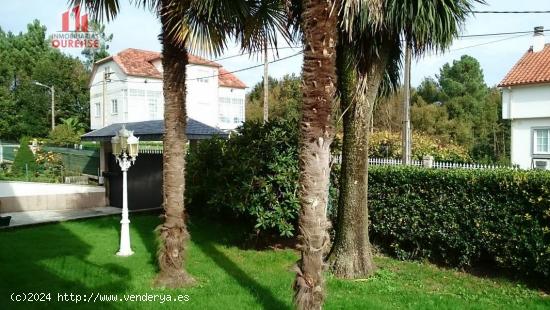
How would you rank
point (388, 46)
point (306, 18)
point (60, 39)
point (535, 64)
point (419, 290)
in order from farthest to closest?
point (60, 39), point (535, 64), point (388, 46), point (419, 290), point (306, 18)

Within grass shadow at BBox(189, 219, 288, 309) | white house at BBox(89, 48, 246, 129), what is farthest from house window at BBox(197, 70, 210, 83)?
grass shadow at BBox(189, 219, 288, 309)

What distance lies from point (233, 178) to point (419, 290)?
413 cm

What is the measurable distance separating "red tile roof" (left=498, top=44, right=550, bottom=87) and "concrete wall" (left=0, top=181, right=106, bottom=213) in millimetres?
19920

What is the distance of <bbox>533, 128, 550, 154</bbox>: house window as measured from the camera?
2328 centimetres

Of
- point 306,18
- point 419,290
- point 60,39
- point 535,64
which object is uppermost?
point 60,39

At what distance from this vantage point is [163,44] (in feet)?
23.8

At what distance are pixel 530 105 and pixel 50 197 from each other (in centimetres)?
2152

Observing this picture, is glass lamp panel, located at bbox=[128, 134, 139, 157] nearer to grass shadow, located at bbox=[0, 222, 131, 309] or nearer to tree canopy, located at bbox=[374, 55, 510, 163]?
grass shadow, located at bbox=[0, 222, 131, 309]

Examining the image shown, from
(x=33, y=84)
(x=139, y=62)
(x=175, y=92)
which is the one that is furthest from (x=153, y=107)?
(x=175, y=92)

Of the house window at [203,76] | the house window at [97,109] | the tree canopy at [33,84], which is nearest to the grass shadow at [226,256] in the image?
the house window at [203,76]

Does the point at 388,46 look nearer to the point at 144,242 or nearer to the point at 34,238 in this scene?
the point at 144,242

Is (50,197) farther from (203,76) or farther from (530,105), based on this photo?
(203,76)

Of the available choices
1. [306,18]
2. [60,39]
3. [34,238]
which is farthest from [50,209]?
[60,39]

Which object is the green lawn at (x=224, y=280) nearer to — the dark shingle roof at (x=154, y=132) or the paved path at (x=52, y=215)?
the paved path at (x=52, y=215)
